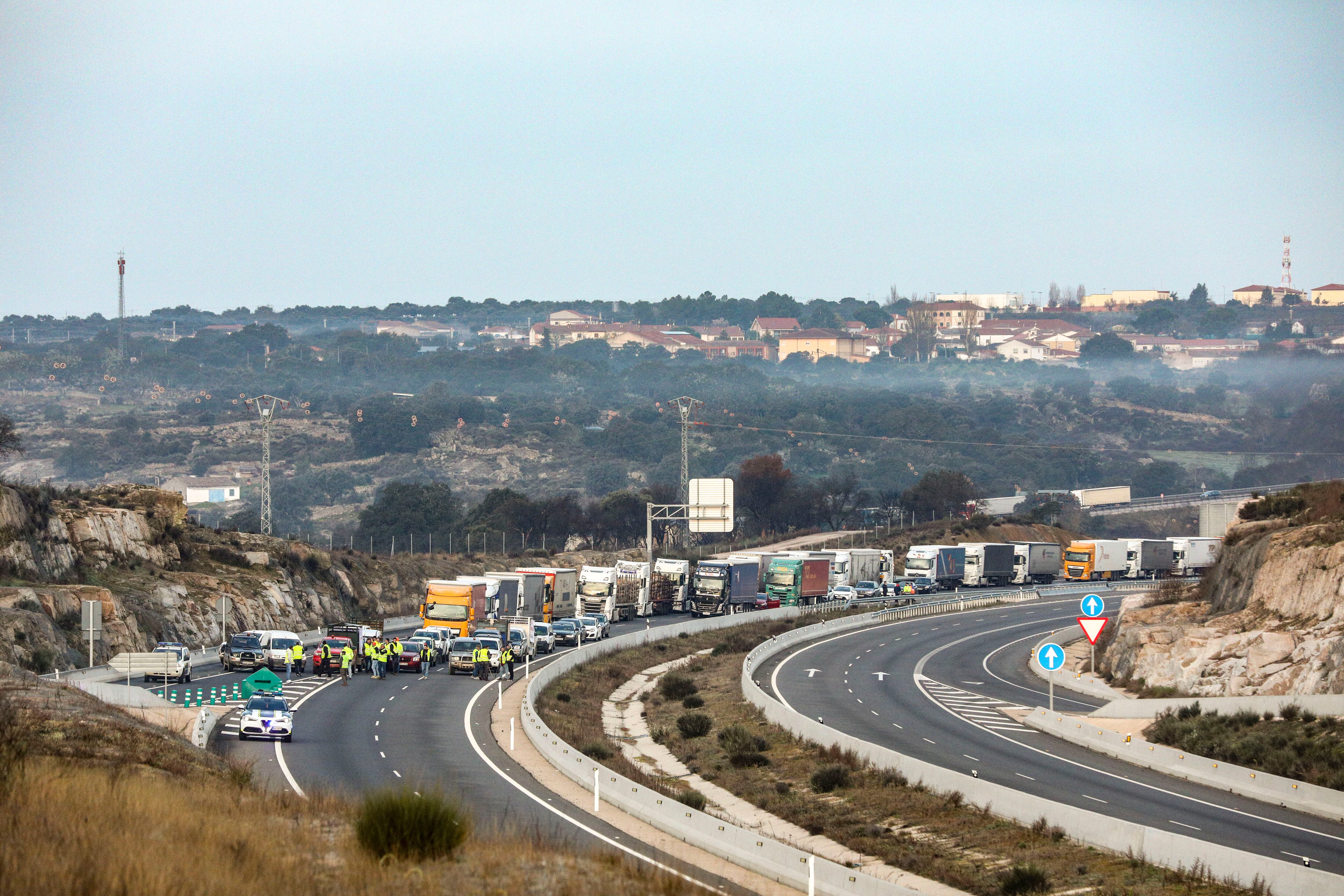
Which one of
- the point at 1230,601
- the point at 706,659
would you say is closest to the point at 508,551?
the point at 706,659

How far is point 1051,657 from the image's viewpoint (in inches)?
1588

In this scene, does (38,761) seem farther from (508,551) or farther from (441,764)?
(508,551)

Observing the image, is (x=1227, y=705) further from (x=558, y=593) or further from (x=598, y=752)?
(x=558, y=593)

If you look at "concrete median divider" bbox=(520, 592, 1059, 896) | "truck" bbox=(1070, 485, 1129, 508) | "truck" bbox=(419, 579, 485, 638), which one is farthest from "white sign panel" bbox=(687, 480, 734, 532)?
"truck" bbox=(1070, 485, 1129, 508)

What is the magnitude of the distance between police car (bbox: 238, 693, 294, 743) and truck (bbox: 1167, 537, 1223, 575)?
8549 cm

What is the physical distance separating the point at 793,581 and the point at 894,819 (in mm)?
58300

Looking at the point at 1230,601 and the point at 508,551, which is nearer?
the point at 1230,601

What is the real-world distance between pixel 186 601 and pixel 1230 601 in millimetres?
39834

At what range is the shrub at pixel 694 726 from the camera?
42.2 meters

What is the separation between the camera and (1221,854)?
22453 millimetres

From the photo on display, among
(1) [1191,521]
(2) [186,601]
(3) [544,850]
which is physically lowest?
(1) [1191,521]

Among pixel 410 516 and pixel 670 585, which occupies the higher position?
pixel 670 585

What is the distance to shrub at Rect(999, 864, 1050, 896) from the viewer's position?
22.8 m

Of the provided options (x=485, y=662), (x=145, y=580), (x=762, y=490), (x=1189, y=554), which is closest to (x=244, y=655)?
(x=485, y=662)
